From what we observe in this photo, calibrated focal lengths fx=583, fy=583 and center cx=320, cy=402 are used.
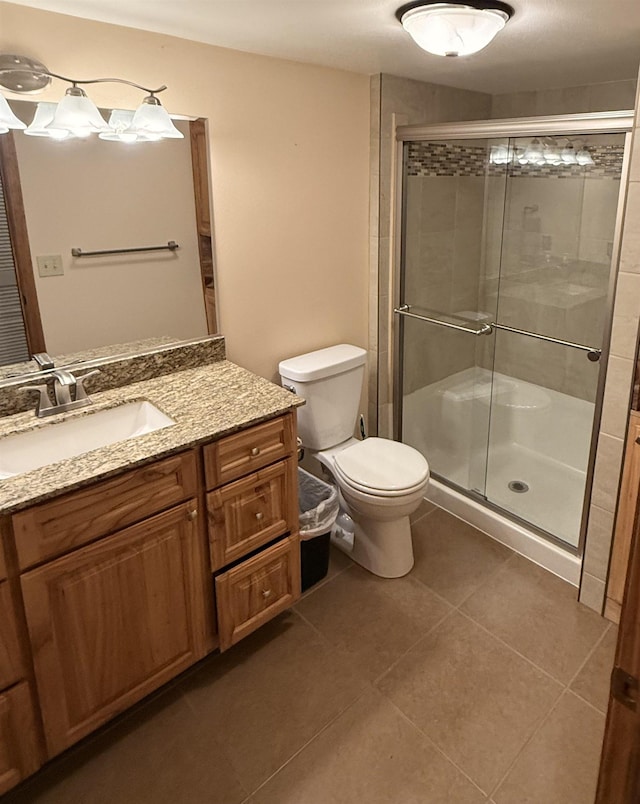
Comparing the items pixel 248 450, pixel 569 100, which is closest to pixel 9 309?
pixel 248 450

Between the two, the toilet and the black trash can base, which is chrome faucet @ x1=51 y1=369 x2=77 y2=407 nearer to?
the toilet

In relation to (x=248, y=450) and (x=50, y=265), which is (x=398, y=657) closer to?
(x=248, y=450)

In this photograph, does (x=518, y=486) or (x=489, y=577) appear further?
(x=518, y=486)

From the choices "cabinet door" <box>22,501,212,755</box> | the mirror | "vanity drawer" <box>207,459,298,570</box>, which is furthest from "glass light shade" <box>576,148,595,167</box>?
"cabinet door" <box>22,501,212,755</box>

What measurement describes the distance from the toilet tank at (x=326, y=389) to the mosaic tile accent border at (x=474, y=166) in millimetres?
891

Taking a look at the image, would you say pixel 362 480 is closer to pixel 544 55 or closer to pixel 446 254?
pixel 446 254

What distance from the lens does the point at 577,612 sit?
7.05ft

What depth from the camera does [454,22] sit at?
4.99 ft

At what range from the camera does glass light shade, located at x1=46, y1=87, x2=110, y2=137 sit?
5.12 feet

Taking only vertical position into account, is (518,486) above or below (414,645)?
above

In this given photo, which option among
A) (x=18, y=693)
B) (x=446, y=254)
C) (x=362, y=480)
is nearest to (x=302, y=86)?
(x=446, y=254)

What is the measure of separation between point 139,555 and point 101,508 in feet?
0.64

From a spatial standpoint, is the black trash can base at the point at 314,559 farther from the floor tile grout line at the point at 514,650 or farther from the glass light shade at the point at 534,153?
the glass light shade at the point at 534,153

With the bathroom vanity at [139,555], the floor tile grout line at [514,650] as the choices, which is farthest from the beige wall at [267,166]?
the floor tile grout line at [514,650]
